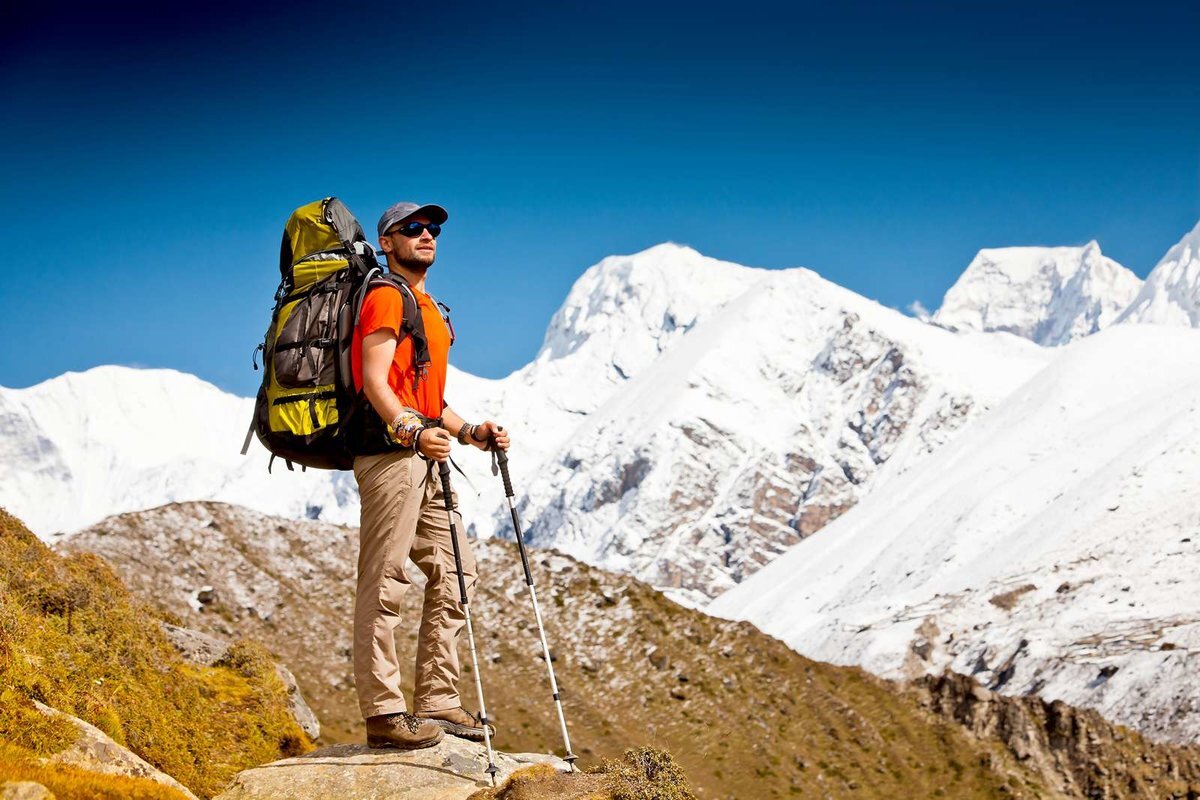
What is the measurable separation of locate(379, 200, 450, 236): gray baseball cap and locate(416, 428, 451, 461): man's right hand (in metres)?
1.60

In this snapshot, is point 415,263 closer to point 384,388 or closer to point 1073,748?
point 384,388

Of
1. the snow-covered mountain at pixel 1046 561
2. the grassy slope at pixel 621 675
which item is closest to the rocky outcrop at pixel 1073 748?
the grassy slope at pixel 621 675

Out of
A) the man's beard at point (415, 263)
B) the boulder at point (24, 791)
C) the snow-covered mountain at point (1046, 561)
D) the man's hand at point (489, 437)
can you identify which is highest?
the snow-covered mountain at point (1046, 561)

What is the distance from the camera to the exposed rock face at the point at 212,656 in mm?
Result: 12773

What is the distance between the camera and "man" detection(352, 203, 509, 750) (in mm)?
7004

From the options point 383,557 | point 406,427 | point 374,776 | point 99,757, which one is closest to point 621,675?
point 374,776

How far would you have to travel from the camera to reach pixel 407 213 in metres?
7.58

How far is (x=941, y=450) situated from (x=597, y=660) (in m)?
79.3

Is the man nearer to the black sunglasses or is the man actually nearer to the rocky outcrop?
the black sunglasses

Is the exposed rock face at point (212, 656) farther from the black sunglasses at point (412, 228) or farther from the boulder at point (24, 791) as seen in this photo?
the boulder at point (24, 791)

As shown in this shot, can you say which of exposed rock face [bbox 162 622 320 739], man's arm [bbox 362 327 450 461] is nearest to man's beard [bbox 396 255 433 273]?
man's arm [bbox 362 327 450 461]

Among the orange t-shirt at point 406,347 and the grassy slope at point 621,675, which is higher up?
the grassy slope at point 621,675

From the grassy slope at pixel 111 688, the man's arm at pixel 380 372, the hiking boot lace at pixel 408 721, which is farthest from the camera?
the hiking boot lace at pixel 408 721

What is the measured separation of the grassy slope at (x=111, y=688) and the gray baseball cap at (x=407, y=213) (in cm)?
380
